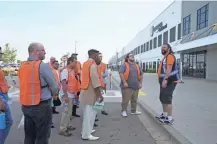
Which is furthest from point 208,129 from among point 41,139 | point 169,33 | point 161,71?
point 169,33

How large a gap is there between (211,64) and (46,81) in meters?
26.9

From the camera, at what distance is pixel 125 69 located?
26.2ft

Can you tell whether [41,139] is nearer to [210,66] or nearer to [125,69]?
[125,69]

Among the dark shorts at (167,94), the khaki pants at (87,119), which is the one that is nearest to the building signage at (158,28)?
the dark shorts at (167,94)

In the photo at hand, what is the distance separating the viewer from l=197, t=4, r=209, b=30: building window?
93.5 feet

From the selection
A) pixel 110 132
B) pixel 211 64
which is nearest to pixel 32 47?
pixel 110 132

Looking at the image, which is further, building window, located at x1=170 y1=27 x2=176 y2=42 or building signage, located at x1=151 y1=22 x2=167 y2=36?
building signage, located at x1=151 y1=22 x2=167 y2=36

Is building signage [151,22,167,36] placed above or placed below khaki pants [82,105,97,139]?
above

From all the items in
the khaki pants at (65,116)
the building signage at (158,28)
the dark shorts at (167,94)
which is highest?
the building signage at (158,28)

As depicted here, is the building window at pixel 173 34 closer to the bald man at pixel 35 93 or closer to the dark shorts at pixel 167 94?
the dark shorts at pixel 167 94

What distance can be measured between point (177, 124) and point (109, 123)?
5.99 ft

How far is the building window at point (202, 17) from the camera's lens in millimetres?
28484

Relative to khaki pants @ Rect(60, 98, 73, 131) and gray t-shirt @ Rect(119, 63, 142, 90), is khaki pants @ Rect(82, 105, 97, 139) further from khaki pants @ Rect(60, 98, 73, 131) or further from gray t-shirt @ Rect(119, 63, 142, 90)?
gray t-shirt @ Rect(119, 63, 142, 90)

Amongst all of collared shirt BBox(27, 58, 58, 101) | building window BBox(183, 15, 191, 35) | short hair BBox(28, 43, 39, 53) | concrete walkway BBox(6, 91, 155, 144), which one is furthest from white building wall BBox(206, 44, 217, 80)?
short hair BBox(28, 43, 39, 53)
